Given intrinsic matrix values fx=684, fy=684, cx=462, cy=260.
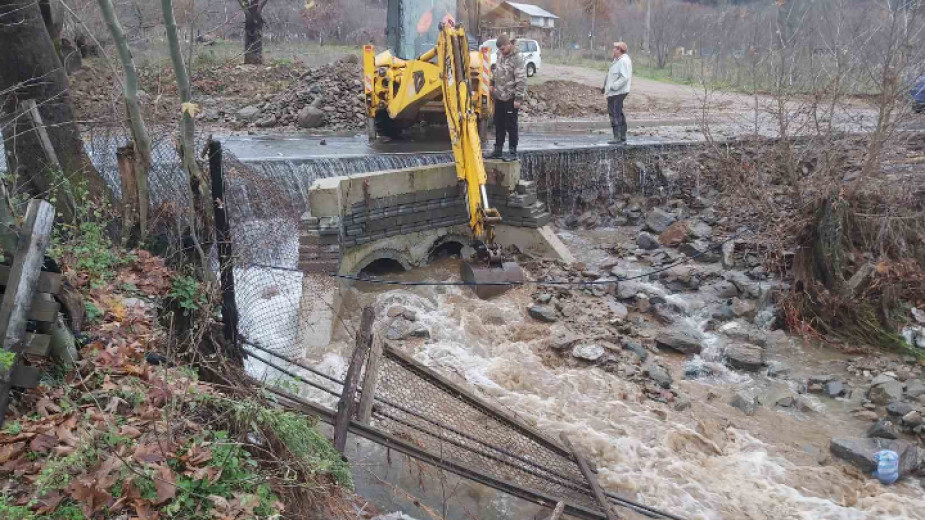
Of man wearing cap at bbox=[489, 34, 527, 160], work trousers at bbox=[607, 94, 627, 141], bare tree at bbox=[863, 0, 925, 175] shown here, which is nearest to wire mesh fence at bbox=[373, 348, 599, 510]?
man wearing cap at bbox=[489, 34, 527, 160]

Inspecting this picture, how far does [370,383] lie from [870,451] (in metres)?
4.58

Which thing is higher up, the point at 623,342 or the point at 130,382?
the point at 130,382

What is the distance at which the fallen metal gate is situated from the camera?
12.2 feet

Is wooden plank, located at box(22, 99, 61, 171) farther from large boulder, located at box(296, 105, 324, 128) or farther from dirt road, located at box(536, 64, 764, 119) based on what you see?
dirt road, located at box(536, 64, 764, 119)

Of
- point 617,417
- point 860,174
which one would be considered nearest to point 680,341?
point 617,417

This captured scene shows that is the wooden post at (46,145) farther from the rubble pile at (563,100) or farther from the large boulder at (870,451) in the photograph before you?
the rubble pile at (563,100)

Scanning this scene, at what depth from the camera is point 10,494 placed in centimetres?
307

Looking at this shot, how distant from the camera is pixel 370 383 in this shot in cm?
380

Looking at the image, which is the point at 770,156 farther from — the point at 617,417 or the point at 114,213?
the point at 114,213

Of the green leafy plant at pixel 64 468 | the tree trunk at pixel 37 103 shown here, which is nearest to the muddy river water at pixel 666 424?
the green leafy plant at pixel 64 468

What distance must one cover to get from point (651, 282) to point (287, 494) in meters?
7.44

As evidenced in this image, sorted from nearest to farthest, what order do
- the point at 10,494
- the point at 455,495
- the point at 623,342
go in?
the point at 10,494 → the point at 455,495 → the point at 623,342

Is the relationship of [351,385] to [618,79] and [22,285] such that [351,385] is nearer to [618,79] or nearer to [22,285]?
[22,285]

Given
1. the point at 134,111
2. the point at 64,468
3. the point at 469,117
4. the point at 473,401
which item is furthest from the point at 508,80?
the point at 64,468
